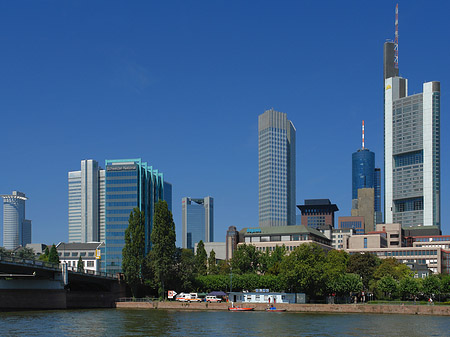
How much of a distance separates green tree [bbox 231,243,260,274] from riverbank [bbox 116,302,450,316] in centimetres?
4611

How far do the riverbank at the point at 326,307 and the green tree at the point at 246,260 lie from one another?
4611 centimetres

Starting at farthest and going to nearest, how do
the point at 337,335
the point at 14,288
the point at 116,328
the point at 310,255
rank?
the point at 310,255
the point at 14,288
the point at 116,328
the point at 337,335

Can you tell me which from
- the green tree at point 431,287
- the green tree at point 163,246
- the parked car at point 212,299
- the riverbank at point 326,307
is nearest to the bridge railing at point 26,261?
the riverbank at point 326,307

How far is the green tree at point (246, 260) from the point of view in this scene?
621 feet

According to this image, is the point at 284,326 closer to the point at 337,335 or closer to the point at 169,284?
the point at 337,335

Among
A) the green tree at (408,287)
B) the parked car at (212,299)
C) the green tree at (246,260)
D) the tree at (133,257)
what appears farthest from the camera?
the green tree at (246,260)

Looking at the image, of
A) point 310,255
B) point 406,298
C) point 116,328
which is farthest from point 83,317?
point 406,298

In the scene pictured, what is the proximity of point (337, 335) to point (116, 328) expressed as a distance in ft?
99.8

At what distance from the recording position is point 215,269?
200 m

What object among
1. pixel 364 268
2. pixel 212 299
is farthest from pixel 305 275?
pixel 364 268

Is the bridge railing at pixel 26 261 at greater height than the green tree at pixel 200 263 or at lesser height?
greater

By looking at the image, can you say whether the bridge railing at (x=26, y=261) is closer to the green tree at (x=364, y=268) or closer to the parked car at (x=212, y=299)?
the parked car at (x=212, y=299)

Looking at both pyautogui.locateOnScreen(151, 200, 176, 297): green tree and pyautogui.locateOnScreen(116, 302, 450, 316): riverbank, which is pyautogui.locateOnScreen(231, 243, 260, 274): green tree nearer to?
pyautogui.locateOnScreen(151, 200, 176, 297): green tree

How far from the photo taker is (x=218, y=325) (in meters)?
95.1
